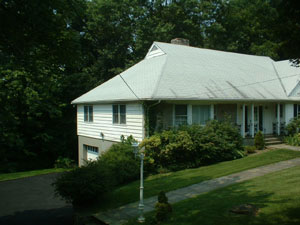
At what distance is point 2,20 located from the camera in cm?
606

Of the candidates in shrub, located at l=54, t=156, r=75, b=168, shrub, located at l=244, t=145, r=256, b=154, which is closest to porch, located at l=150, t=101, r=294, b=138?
shrub, located at l=244, t=145, r=256, b=154

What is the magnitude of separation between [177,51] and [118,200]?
44.6 ft

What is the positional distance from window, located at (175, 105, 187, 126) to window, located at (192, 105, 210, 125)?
0.76 meters

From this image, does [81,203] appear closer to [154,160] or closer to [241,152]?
[154,160]

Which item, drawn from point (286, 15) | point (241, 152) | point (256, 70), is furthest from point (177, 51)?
point (286, 15)

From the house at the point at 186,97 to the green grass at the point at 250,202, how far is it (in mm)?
6684

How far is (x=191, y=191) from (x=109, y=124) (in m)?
9.56

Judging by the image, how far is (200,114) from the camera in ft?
57.0

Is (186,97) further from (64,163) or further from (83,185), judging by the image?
(64,163)

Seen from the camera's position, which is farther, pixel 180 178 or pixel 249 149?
pixel 249 149

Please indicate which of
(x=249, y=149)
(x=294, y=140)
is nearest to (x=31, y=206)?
(x=249, y=149)

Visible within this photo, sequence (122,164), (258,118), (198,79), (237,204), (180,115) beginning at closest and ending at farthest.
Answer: (237,204), (122,164), (180,115), (198,79), (258,118)

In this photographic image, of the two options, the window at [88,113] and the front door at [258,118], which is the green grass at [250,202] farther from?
the window at [88,113]

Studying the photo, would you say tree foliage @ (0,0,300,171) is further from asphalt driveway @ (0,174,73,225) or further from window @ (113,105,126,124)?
window @ (113,105,126,124)
